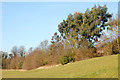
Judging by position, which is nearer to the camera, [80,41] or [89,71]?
[89,71]

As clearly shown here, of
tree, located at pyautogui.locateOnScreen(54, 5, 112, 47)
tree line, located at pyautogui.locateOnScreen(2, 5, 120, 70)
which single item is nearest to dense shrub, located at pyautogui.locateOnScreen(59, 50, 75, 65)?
tree line, located at pyautogui.locateOnScreen(2, 5, 120, 70)

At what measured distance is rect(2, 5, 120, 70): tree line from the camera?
29.9 metres

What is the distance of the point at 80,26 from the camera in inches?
1512

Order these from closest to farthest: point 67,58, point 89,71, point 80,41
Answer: point 89,71
point 67,58
point 80,41

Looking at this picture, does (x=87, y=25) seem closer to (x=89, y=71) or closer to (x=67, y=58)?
(x=67, y=58)

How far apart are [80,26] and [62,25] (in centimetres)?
890

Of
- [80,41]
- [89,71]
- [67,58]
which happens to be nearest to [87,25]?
[80,41]

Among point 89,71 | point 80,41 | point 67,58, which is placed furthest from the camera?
point 80,41

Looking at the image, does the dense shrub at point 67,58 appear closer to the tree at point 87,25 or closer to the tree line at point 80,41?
the tree line at point 80,41

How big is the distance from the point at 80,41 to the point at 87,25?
4.58 metres

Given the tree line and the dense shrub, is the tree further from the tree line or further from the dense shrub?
Answer: the dense shrub

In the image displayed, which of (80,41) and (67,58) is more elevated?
(80,41)

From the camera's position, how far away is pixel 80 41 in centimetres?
3547

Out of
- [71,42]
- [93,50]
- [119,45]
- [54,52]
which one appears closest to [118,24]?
[119,45]
